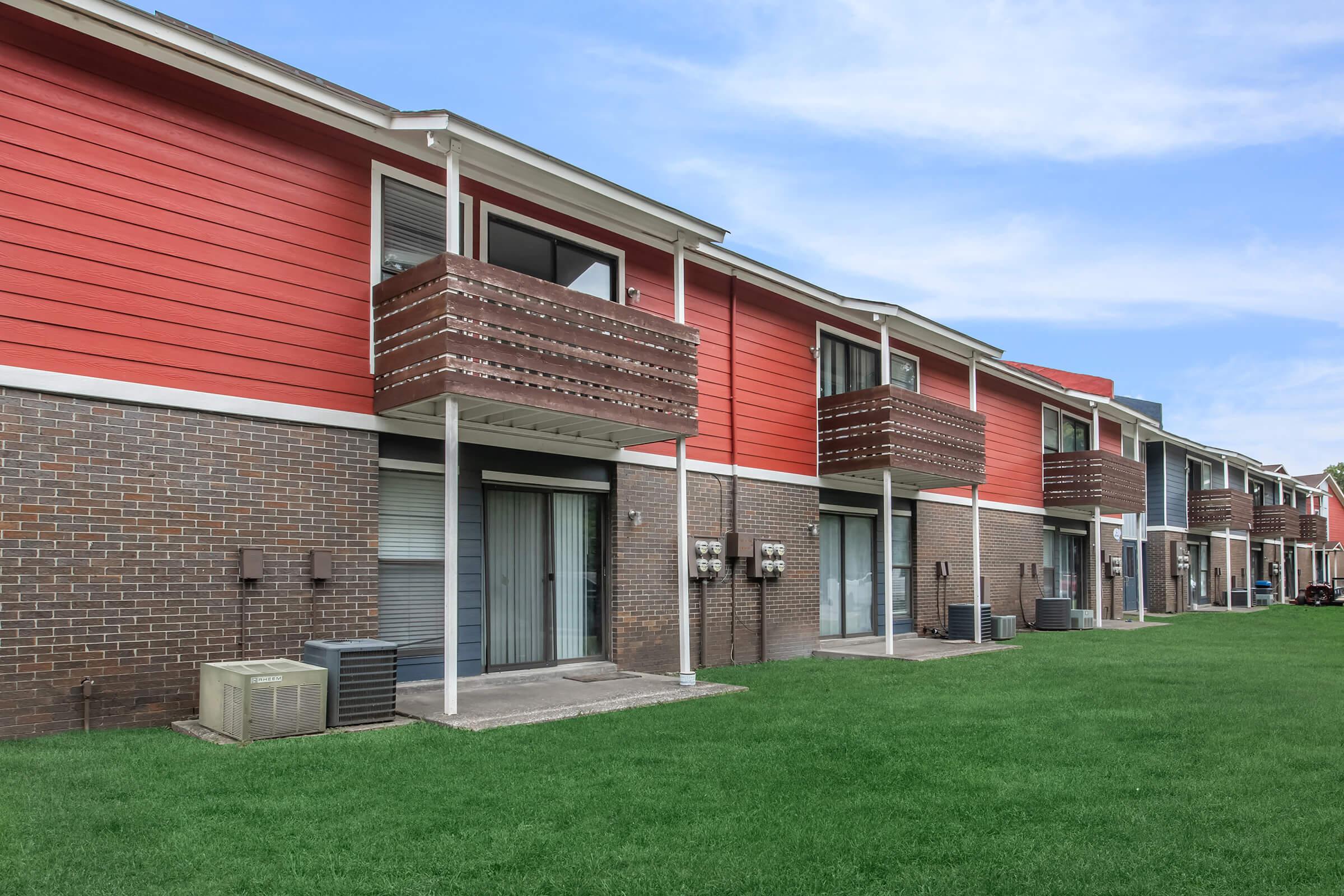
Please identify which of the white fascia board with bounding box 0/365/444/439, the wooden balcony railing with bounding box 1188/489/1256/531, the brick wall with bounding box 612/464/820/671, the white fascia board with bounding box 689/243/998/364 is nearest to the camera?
the white fascia board with bounding box 0/365/444/439

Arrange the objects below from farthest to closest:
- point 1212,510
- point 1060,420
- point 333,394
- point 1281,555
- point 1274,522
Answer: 1. point 1281,555
2. point 1274,522
3. point 1212,510
4. point 1060,420
5. point 333,394

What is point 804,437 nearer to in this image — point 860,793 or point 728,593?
point 728,593

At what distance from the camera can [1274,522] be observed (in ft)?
127

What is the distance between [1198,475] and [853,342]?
1006 inches

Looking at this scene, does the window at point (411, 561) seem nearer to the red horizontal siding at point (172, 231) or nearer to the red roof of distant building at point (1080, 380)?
the red horizontal siding at point (172, 231)

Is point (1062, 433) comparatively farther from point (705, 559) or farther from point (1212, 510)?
point (705, 559)

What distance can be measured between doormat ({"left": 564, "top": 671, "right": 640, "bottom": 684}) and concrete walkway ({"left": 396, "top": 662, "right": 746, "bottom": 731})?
0.01 meters

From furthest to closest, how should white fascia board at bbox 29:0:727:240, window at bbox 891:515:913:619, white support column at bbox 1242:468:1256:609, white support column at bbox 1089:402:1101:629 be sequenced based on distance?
white support column at bbox 1242:468:1256:609 < white support column at bbox 1089:402:1101:629 < window at bbox 891:515:913:619 < white fascia board at bbox 29:0:727:240

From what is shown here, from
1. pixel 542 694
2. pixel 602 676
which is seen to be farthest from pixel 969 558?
pixel 542 694

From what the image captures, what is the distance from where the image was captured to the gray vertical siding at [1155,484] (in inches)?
1228

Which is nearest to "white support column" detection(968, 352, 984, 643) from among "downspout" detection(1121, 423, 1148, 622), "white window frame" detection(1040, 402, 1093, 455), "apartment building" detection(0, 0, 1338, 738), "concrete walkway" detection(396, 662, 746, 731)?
"apartment building" detection(0, 0, 1338, 738)

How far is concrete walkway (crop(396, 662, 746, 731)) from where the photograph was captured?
842cm

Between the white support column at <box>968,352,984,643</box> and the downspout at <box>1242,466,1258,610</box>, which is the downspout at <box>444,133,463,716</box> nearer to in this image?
the white support column at <box>968,352,984,643</box>

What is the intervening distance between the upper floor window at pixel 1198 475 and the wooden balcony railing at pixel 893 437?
22.3 metres
